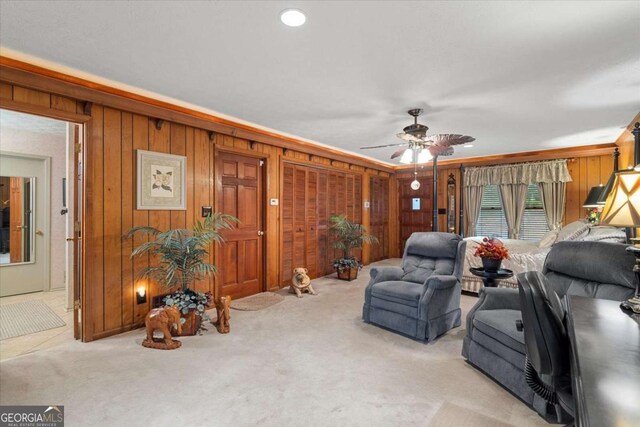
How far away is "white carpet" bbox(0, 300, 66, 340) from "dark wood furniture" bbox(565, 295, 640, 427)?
4455 mm

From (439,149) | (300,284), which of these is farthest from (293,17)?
(300,284)

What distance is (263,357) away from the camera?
271 centimetres

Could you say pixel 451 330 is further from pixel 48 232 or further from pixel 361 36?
pixel 48 232

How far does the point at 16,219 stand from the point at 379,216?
264 inches

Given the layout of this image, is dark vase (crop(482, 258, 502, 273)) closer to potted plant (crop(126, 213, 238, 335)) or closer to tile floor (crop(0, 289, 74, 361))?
potted plant (crop(126, 213, 238, 335))

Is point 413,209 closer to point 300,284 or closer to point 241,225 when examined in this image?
point 300,284

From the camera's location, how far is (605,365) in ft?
3.16

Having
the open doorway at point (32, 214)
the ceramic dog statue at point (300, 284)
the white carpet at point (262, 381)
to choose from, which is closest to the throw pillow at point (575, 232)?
the white carpet at point (262, 381)

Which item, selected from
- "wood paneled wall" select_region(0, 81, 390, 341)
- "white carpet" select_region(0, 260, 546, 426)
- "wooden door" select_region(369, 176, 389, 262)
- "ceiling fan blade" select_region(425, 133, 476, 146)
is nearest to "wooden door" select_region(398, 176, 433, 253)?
"wooden door" select_region(369, 176, 389, 262)

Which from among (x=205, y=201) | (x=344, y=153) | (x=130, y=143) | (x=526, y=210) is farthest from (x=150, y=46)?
(x=526, y=210)

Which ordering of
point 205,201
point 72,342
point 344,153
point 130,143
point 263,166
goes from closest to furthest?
1. point 72,342
2. point 130,143
3. point 205,201
4. point 263,166
5. point 344,153

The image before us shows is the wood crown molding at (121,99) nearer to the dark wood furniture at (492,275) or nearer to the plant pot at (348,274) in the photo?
the plant pot at (348,274)

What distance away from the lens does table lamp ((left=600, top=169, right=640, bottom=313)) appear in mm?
1614

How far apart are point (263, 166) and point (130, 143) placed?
189 cm
